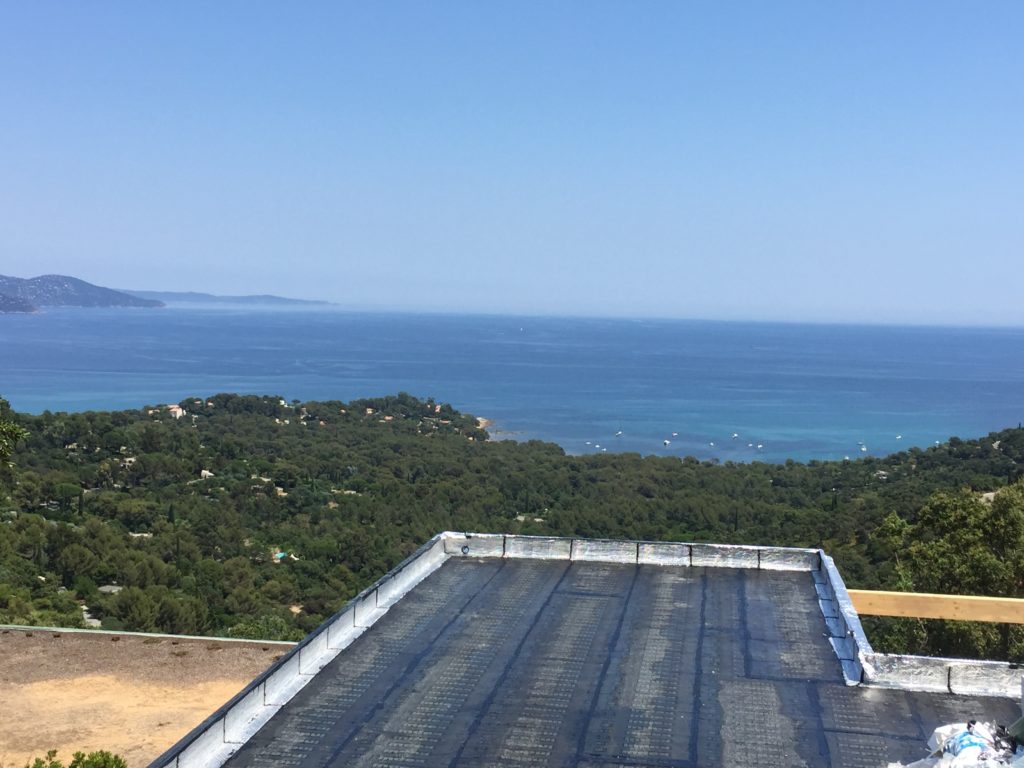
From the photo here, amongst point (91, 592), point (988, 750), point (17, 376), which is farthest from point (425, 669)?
point (17, 376)

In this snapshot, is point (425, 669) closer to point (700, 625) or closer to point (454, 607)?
point (454, 607)

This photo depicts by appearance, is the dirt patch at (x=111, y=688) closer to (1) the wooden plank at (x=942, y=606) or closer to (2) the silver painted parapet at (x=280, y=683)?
(2) the silver painted parapet at (x=280, y=683)

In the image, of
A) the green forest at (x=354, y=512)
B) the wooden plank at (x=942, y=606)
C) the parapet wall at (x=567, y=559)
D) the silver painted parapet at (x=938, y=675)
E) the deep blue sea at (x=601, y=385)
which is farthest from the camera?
the deep blue sea at (x=601, y=385)

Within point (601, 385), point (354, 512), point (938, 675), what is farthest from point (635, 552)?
point (601, 385)

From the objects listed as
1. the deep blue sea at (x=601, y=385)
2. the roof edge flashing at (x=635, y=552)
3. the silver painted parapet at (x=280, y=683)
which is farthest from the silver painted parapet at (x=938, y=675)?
the deep blue sea at (x=601, y=385)

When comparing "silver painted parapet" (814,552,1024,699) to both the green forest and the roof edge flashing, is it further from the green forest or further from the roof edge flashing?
the green forest

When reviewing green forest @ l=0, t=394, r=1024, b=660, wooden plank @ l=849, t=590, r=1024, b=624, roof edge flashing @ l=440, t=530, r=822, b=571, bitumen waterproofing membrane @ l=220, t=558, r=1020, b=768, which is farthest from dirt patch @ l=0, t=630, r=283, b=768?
wooden plank @ l=849, t=590, r=1024, b=624

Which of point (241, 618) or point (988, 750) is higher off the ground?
point (988, 750)
